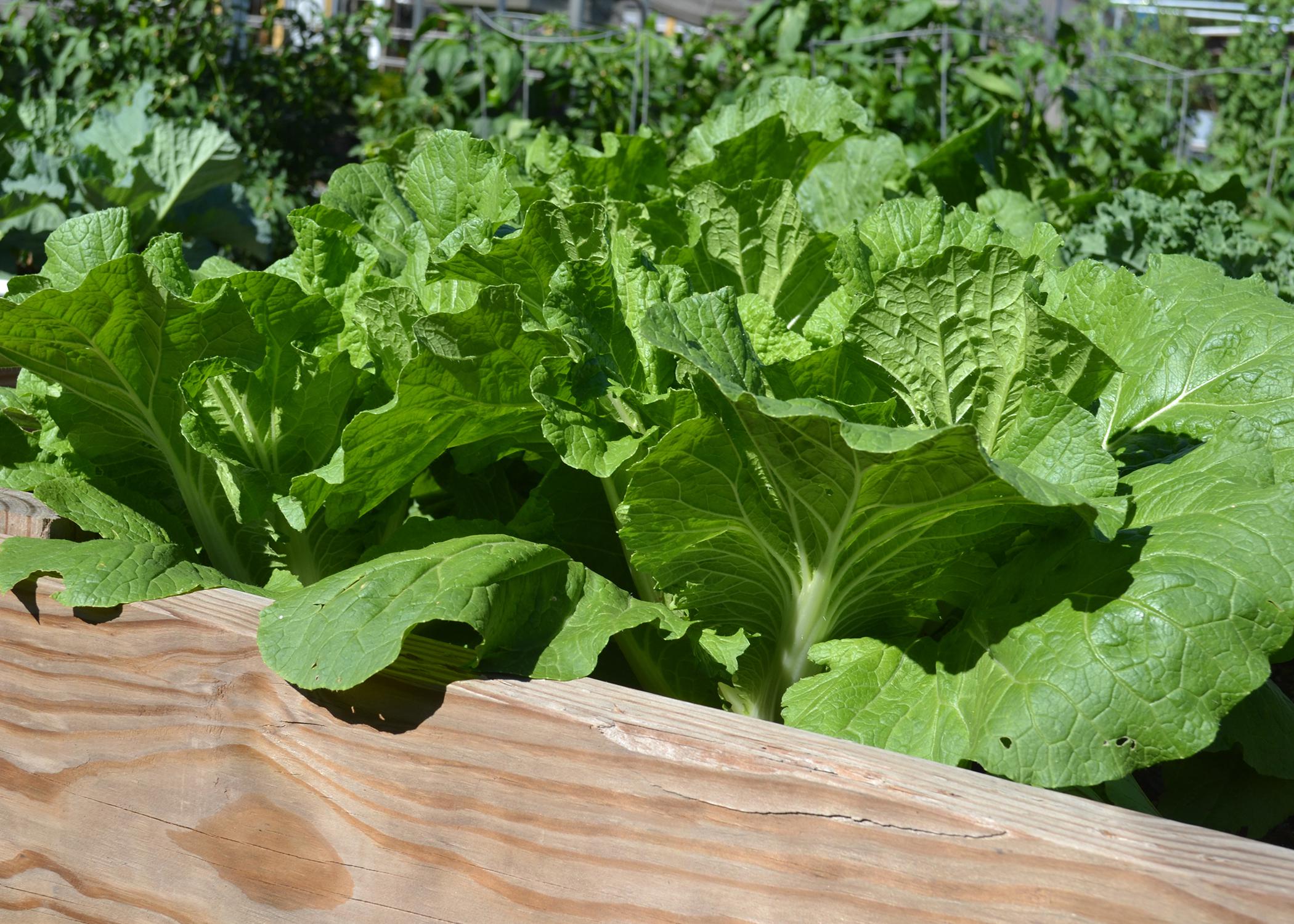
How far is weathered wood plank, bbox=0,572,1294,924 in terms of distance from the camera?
44.0 inches

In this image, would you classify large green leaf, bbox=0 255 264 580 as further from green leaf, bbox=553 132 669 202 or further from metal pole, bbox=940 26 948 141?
metal pole, bbox=940 26 948 141

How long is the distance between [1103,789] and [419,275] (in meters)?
1.29

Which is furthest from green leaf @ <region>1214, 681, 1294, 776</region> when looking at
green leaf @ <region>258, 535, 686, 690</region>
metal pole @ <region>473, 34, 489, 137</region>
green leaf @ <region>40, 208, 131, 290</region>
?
metal pole @ <region>473, 34, 489, 137</region>

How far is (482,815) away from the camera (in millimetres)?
1359

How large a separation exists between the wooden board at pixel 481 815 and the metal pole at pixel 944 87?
3810mm

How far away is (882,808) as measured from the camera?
1.17 m

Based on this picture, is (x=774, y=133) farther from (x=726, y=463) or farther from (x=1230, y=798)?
(x=1230, y=798)

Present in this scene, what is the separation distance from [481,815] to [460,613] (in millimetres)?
242

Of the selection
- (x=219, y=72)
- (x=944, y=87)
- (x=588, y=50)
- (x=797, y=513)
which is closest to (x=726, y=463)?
(x=797, y=513)

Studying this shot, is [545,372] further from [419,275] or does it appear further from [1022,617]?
[1022,617]

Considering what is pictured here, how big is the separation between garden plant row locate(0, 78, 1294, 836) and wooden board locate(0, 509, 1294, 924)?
10 centimetres

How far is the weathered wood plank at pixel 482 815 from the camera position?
1.12 m

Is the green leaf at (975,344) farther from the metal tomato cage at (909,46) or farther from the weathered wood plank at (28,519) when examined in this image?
the metal tomato cage at (909,46)

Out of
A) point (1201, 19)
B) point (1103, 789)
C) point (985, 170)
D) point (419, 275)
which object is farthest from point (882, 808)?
point (1201, 19)
